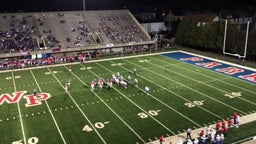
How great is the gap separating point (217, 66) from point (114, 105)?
1641 cm

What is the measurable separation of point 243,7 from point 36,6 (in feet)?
160

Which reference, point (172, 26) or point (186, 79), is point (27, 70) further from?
point (172, 26)

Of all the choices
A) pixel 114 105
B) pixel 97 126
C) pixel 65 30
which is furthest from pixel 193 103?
pixel 65 30

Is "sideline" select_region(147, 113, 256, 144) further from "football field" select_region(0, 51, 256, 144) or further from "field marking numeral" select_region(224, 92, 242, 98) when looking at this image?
"field marking numeral" select_region(224, 92, 242, 98)

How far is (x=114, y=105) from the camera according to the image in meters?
20.1

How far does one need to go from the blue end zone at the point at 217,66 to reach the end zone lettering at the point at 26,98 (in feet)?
60.2

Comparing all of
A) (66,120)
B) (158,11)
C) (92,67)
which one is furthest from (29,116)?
(158,11)

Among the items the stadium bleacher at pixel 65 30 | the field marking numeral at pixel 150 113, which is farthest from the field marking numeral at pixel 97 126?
the stadium bleacher at pixel 65 30

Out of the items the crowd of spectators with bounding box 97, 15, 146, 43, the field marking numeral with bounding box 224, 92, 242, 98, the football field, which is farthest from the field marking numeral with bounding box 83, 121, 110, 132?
the crowd of spectators with bounding box 97, 15, 146, 43

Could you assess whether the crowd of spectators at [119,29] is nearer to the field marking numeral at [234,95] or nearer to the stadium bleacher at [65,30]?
the stadium bleacher at [65,30]

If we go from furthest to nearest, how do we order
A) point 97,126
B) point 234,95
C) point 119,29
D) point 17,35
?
point 119,29 < point 17,35 < point 234,95 < point 97,126

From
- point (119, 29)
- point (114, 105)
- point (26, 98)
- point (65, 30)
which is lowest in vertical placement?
point (114, 105)

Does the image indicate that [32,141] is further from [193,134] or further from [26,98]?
[193,134]

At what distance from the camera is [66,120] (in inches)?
695
